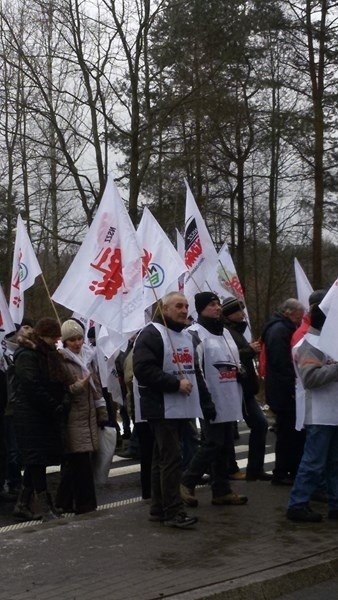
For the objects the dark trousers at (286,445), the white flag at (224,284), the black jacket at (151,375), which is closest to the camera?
the black jacket at (151,375)

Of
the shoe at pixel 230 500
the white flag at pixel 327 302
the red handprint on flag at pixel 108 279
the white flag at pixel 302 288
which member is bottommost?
the shoe at pixel 230 500

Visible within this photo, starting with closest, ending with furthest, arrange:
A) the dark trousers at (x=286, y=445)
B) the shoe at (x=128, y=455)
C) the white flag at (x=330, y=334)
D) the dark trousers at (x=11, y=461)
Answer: the white flag at (x=330, y=334) < the dark trousers at (x=286, y=445) < the dark trousers at (x=11, y=461) < the shoe at (x=128, y=455)

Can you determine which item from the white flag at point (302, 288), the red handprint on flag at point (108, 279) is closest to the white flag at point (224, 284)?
the white flag at point (302, 288)

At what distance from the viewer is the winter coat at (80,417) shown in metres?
8.67

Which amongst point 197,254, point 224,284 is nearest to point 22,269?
point 224,284

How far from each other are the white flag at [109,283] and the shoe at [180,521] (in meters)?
1.66

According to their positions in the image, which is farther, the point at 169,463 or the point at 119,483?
the point at 119,483

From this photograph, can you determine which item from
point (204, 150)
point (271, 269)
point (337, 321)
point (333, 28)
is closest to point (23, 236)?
point (337, 321)

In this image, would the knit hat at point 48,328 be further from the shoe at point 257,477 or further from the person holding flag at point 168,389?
the shoe at point 257,477

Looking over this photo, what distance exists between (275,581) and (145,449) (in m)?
2.97

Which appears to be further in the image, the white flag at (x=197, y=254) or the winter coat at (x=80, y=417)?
the white flag at (x=197, y=254)

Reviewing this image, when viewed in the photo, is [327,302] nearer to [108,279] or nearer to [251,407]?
[108,279]

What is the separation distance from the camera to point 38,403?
8477mm

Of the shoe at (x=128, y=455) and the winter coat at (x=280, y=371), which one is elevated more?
the winter coat at (x=280, y=371)
